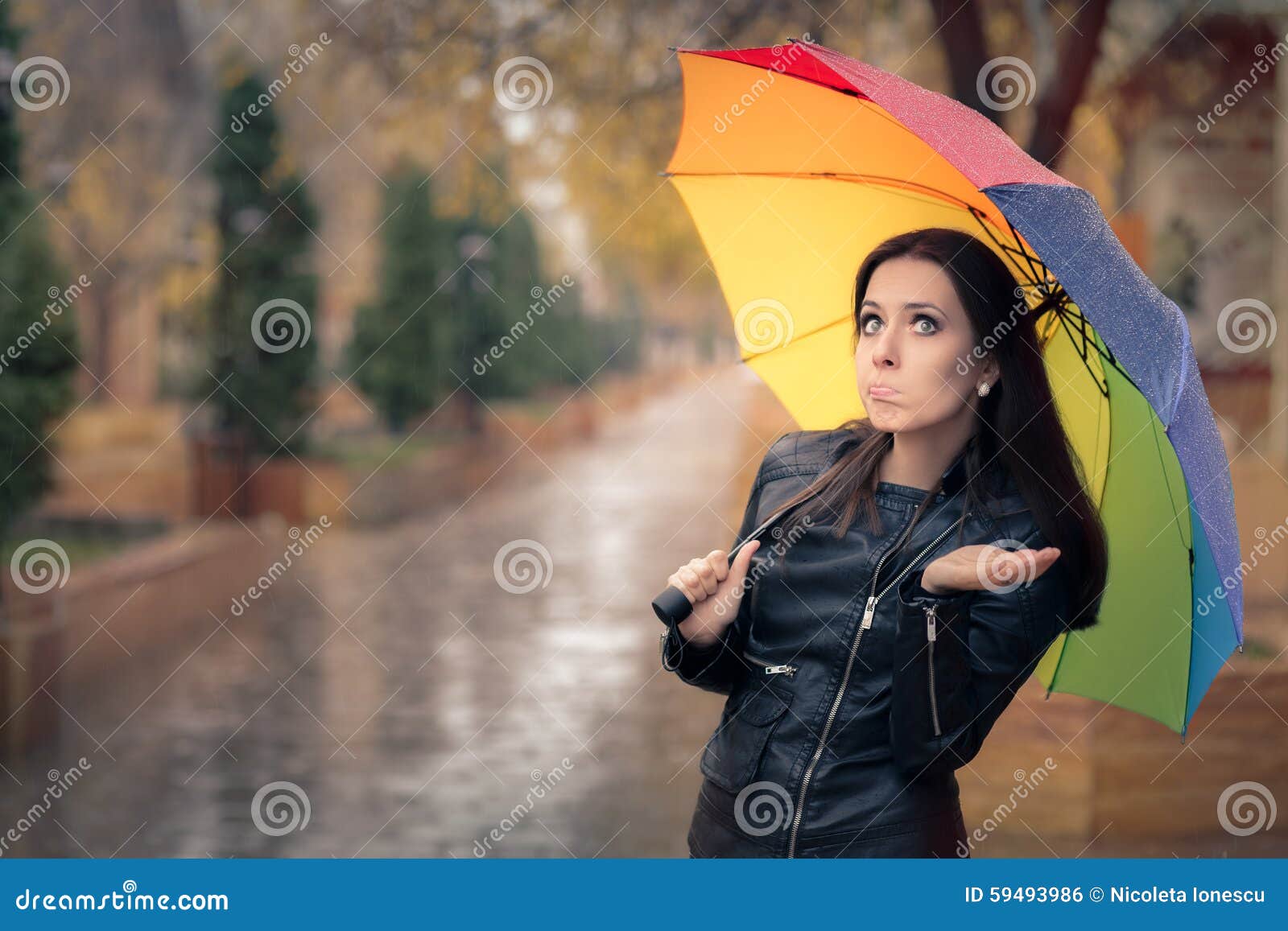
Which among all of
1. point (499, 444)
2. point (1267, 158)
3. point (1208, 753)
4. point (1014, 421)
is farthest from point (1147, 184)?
point (1014, 421)

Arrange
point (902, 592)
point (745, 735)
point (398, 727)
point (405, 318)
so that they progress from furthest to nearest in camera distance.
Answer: point (405, 318), point (398, 727), point (745, 735), point (902, 592)

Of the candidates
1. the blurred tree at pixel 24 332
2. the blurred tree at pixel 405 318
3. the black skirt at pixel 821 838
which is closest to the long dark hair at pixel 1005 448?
the black skirt at pixel 821 838

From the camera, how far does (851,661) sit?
7.77 ft

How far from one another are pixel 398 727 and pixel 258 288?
8.65 meters

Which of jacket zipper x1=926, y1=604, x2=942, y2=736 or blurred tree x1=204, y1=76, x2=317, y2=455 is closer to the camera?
jacket zipper x1=926, y1=604, x2=942, y2=736

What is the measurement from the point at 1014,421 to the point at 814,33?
737 cm

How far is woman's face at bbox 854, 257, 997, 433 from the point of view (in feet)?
7.89

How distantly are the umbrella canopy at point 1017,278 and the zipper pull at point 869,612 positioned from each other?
53cm

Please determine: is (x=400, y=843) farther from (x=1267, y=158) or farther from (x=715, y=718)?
(x=1267, y=158)

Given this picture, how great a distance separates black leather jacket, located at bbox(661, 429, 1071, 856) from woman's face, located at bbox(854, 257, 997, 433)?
0.48 ft

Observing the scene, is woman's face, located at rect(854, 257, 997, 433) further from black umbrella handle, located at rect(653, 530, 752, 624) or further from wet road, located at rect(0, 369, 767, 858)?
wet road, located at rect(0, 369, 767, 858)

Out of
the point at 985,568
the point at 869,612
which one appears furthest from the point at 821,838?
the point at 985,568

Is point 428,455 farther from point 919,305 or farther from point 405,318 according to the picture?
point 919,305

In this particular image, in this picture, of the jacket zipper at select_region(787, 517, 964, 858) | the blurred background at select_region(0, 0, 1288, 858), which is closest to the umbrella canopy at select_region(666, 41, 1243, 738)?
the jacket zipper at select_region(787, 517, 964, 858)
